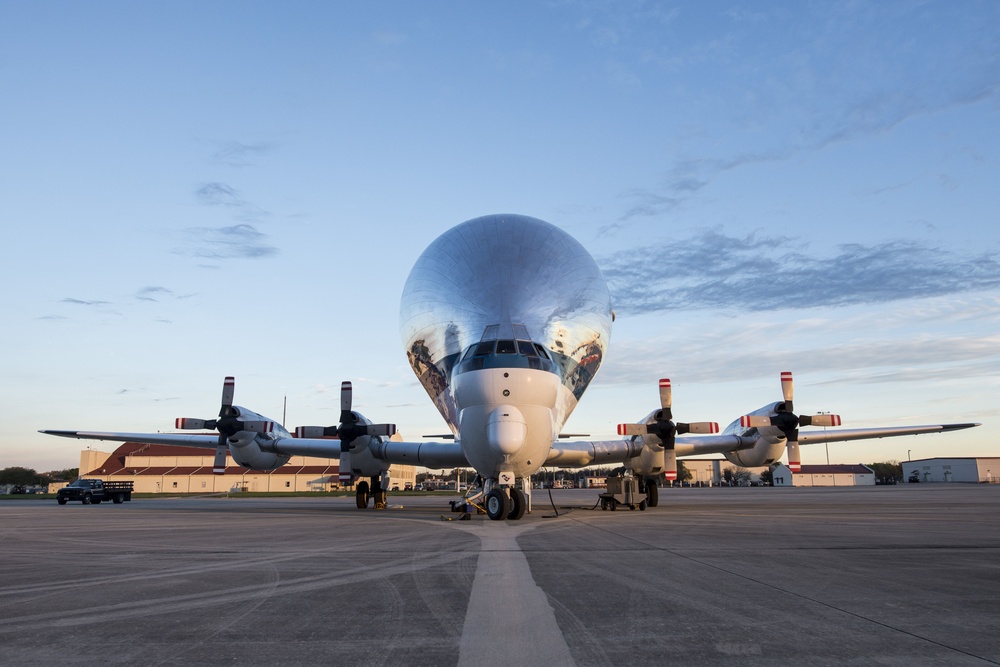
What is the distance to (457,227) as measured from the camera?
28.0m

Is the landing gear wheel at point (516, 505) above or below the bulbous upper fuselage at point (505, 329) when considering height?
below

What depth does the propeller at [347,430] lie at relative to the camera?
2641 cm

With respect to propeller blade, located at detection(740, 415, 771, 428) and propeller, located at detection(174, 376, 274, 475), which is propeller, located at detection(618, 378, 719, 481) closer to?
propeller blade, located at detection(740, 415, 771, 428)

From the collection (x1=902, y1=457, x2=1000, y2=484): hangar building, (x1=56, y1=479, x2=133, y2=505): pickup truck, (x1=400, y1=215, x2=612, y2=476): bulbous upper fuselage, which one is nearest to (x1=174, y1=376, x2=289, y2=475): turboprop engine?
(x1=400, y1=215, x2=612, y2=476): bulbous upper fuselage

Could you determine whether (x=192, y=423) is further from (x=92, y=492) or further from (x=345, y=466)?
(x=92, y=492)

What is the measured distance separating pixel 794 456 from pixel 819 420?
1.78 metres

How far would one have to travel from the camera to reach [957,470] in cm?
9944

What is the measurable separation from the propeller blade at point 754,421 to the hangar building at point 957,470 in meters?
86.8

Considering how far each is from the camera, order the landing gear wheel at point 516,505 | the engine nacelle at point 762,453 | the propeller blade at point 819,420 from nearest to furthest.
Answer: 1. the landing gear wheel at point 516,505
2. the propeller blade at point 819,420
3. the engine nacelle at point 762,453

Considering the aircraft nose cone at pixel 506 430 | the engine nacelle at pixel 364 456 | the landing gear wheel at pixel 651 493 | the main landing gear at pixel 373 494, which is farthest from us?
the main landing gear at pixel 373 494

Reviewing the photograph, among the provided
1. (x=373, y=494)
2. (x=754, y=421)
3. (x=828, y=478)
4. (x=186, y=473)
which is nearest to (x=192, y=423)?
(x=373, y=494)

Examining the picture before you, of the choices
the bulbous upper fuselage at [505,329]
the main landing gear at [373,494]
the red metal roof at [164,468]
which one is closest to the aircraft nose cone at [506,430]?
the bulbous upper fuselage at [505,329]

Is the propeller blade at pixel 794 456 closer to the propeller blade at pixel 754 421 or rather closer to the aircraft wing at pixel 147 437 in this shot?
the propeller blade at pixel 754 421

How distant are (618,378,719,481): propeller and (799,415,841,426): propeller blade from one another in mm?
3749
